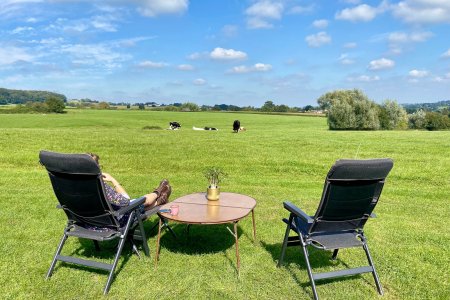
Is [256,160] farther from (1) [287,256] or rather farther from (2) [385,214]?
(1) [287,256]

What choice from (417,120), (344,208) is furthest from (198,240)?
(417,120)

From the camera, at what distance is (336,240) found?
4.11 metres

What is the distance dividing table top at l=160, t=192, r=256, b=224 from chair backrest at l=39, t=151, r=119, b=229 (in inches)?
33.8

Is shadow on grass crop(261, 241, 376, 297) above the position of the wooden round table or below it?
below

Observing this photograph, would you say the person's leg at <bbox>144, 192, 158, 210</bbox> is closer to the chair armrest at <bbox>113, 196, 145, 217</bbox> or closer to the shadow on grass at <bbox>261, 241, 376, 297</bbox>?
the chair armrest at <bbox>113, 196, 145, 217</bbox>

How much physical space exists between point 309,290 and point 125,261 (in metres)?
2.58

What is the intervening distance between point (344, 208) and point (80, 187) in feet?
10.4

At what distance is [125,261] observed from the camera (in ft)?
16.0

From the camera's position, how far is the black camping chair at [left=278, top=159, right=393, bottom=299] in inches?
150

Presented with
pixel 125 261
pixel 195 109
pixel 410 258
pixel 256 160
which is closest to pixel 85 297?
pixel 125 261

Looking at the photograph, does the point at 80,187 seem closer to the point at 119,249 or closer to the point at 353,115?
the point at 119,249

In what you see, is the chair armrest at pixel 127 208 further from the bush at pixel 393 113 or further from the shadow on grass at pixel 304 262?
the bush at pixel 393 113

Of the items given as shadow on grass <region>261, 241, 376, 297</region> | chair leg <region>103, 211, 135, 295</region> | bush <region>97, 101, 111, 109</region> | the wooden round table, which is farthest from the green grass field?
bush <region>97, 101, 111, 109</region>

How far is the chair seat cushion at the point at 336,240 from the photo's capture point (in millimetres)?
3980
